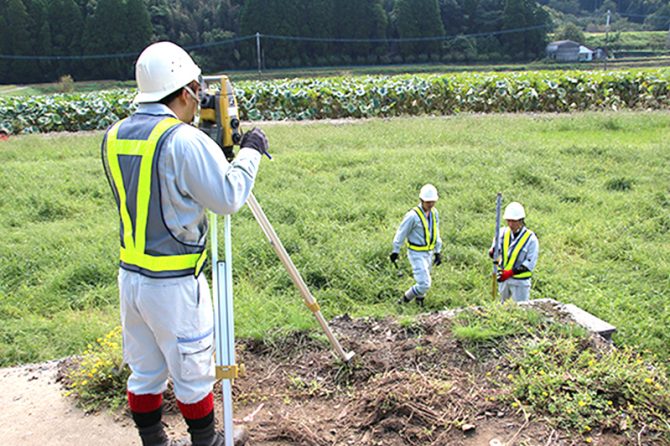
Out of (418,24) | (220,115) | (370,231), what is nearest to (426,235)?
(370,231)

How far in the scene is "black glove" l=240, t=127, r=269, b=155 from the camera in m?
2.76

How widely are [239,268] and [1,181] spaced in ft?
19.2

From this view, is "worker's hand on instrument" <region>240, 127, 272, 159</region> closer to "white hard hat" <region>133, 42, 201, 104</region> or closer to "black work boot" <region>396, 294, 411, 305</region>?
"white hard hat" <region>133, 42, 201, 104</region>

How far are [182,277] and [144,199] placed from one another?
1.31 ft

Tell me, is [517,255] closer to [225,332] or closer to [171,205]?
[225,332]

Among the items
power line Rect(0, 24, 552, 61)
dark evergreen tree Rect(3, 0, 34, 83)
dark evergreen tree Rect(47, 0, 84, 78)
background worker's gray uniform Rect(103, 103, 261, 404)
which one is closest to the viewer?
background worker's gray uniform Rect(103, 103, 261, 404)

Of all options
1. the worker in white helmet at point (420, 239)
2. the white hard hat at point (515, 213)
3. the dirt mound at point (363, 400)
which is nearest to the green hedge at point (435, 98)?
the worker in white helmet at point (420, 239)

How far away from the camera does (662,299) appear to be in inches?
219

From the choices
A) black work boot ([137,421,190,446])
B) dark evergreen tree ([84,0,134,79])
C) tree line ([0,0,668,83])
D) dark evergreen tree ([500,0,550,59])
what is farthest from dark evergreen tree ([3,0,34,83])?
black work boot ([137,421,190,446])

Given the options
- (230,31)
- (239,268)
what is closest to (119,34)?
(230,31)

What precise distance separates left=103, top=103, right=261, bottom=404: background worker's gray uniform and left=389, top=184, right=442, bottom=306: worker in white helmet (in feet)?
10.5

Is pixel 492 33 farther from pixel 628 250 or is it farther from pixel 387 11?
pixel 628 250

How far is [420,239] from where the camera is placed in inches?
226

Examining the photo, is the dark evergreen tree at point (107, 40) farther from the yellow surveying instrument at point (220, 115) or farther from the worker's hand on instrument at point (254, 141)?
the worker's hand on instrument at point (254, 141)
